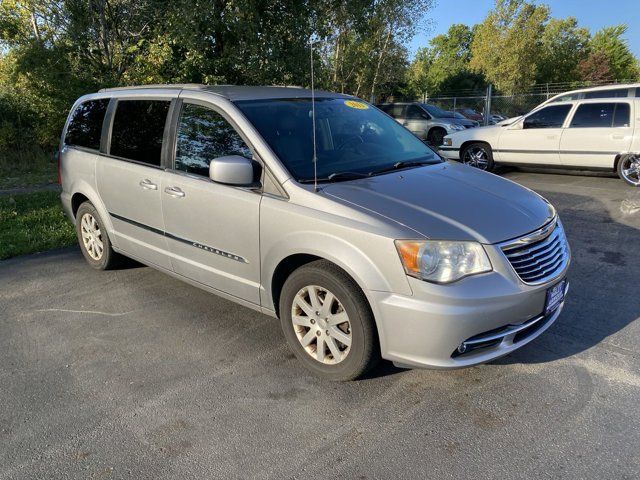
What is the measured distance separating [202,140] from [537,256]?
2.52m

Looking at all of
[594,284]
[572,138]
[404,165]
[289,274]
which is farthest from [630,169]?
[289,274]

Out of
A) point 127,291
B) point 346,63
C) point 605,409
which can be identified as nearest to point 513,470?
point 605,409

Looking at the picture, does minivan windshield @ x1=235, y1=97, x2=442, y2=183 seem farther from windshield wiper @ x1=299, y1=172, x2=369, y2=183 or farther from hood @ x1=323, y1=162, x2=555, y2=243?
hood @ x1=323, y1=162, x2=555, y2=243

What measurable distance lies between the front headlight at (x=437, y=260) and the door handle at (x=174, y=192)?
1.89m

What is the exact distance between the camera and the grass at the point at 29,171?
396 inches

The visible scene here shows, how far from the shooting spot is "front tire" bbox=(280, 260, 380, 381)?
2.89 meters

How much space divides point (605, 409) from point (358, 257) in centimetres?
164

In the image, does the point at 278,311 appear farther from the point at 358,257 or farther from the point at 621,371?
the point at 621,371

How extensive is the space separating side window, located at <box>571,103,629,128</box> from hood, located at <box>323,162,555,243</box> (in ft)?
22.2

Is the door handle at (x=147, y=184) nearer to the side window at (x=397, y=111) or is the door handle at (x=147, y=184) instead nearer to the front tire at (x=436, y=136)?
the front tire at (x=436, y=136)

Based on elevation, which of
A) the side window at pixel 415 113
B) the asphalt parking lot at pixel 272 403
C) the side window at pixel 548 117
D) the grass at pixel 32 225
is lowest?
the asphalt parking lot at pixel 272 403

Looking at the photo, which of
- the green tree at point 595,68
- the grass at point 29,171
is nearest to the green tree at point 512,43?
the green tree at point 595,68

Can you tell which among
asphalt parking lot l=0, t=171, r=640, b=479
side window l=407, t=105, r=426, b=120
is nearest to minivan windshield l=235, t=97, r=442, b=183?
asphalt parking lot l=0, t=171, r=640, b=479

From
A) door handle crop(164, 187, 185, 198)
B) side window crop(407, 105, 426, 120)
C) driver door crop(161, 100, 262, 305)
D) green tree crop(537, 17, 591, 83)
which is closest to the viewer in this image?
driver door crop(161, 100, 262, 305)
